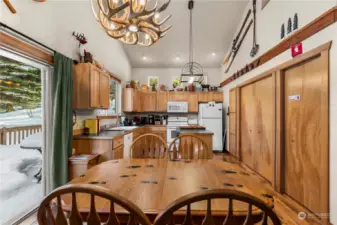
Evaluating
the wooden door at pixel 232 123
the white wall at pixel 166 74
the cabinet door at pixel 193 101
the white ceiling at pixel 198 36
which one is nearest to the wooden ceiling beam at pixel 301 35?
the wooden door at pixel 232 123

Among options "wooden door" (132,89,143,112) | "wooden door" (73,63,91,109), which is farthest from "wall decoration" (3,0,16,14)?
"wooden door" (132,89,143,112)

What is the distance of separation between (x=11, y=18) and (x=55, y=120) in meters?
1.20

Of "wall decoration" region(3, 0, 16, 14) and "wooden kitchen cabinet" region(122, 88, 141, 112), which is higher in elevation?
"wall decoration" region(3, 0, 16, 14)

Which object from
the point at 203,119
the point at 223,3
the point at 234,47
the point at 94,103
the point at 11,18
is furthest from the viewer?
the point at 203,119

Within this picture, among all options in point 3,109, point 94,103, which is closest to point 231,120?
point 94,103

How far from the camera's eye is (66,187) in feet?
2.29

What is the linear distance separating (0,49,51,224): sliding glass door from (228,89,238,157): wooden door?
4269 millimetres

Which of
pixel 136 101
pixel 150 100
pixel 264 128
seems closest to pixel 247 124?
pixel 264 128

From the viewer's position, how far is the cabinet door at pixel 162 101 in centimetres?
635

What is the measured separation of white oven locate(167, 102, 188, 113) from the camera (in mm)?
6207

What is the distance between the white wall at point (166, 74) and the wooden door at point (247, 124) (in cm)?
219

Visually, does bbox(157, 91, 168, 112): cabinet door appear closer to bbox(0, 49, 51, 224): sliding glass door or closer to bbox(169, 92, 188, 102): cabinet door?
bbox(169, 92, 188, 102): cabinet door

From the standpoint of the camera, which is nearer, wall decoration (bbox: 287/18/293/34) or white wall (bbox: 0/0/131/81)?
white wall (bbox: 0/0/131/81)

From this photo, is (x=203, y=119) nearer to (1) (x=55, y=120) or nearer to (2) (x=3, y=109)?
(1) (x=55, y=120)
